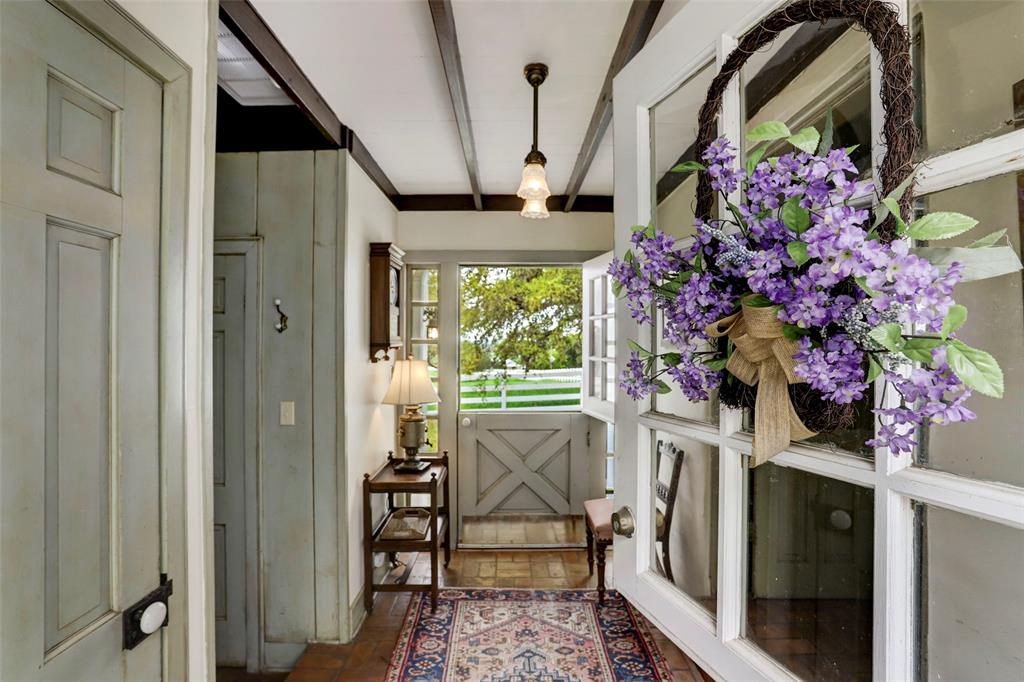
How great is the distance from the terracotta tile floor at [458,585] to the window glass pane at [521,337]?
1.06 meters

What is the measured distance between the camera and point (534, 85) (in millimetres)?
1913

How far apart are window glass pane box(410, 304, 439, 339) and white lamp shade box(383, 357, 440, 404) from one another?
75 centimetres

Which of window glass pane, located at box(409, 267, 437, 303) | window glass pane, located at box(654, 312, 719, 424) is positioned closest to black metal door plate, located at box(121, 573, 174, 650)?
window glass pane, located at box(654, 312, 719, 424)

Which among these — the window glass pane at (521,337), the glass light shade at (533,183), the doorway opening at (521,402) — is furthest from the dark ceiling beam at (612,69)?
the doorway opening at (521,402)

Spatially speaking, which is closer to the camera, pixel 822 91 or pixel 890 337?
pixel 890 337

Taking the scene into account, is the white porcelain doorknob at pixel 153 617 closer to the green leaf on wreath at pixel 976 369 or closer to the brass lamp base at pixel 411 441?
the green leaf on wreath at pixel 976 369

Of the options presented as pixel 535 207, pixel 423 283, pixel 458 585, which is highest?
pixel 535 207

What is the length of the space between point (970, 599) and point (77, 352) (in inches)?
50.8

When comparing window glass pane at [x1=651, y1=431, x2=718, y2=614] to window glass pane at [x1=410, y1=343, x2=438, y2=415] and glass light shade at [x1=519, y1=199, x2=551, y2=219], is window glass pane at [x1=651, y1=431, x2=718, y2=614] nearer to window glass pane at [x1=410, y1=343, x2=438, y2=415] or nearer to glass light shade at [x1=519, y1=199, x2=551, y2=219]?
glass light shade at [x1=519, y1=199, x2=551, y2=219]

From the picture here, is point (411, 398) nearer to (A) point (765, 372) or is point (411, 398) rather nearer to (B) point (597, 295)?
(B) point (597, 295)

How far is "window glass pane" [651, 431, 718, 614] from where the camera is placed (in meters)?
0.89

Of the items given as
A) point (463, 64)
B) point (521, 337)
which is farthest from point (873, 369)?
point (521, 337)

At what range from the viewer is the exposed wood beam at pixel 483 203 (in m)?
3.55

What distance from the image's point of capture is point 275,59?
1.71m
